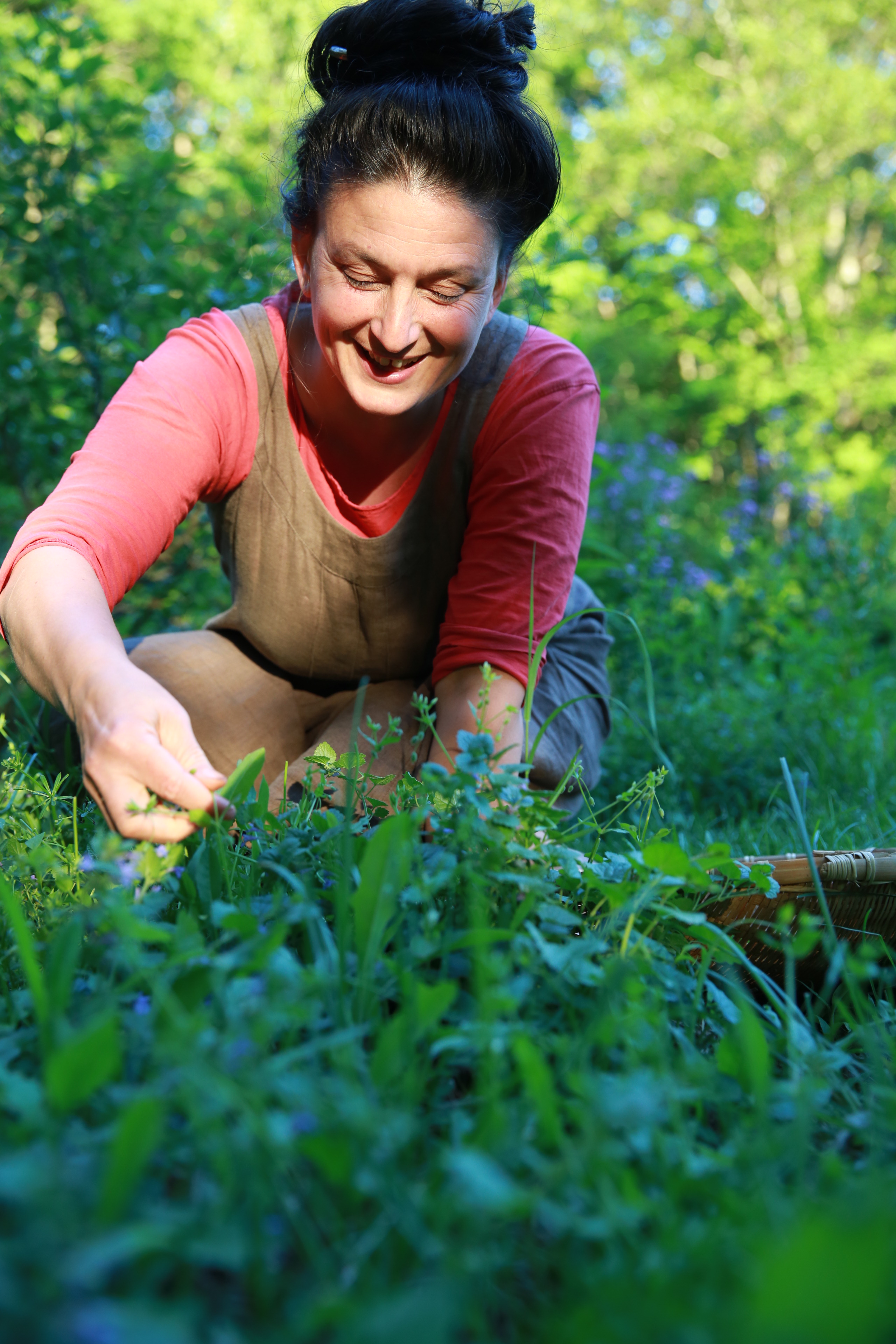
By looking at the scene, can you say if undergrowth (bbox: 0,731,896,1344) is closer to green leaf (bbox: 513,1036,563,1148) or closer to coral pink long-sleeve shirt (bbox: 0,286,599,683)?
green leaf (bbox: 513,1036,563,1148)

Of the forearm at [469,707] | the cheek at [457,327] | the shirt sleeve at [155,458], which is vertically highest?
the cheek at [457,327]

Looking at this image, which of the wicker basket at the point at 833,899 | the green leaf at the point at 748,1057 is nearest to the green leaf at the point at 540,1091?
the green leaf at the point at 748,1057

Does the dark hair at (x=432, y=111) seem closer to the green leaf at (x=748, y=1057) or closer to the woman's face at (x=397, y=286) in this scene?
the woman's face at (x=397, y=286)

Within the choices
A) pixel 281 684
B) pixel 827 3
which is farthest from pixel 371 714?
pixel 827 3

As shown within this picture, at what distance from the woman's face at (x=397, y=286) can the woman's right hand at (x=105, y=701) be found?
2.14 ft

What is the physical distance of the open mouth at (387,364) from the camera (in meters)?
1.82

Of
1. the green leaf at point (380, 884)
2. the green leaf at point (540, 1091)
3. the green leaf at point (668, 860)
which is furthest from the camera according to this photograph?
the green leaf at point (668, 860)

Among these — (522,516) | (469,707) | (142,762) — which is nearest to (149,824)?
(142,762)

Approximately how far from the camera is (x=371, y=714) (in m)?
2.28

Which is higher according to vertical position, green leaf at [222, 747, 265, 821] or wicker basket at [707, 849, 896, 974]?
green leaf at [222, 747, 265, 821]

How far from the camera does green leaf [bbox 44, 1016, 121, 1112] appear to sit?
639mm

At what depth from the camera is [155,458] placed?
69.5 inches

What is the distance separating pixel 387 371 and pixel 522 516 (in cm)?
39

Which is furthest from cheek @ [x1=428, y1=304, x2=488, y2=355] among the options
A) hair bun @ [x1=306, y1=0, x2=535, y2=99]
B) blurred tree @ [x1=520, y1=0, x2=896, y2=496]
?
blurred tree @ [x1=520, y1=0, x2=896, y2=496]
